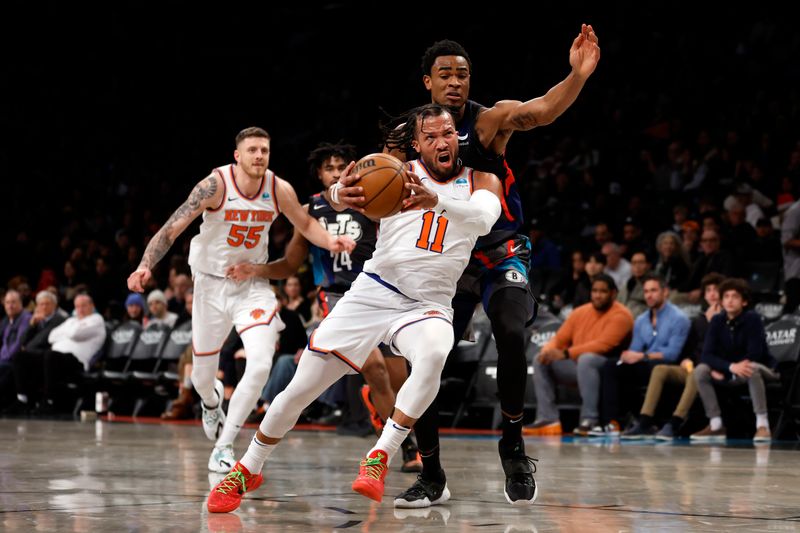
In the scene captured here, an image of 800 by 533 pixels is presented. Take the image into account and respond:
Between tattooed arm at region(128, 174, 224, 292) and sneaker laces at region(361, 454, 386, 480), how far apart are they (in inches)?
85.2

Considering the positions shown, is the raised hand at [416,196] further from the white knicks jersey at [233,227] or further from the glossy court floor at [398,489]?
the white knicks jersey at [233,227]

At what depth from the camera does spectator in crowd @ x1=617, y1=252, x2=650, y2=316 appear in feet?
36.3

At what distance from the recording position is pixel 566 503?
485 cm

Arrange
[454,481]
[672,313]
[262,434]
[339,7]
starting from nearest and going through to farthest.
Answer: [262,434], [454,481], [672,313], [339,7]

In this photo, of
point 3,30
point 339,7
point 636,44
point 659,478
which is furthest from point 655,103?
point 3,30

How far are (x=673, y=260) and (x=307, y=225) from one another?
20.2ft

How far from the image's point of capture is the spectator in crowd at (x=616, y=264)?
11969 millimetres

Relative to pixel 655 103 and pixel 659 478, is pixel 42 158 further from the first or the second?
pixel 659 478

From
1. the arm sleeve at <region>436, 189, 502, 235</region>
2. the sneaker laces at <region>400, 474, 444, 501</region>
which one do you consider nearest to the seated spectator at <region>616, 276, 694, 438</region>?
the sneaker laces at <region>400, 474, 444, 501</region>

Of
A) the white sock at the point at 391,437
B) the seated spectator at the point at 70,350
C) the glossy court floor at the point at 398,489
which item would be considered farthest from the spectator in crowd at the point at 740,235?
the white sock at the point at 391,437

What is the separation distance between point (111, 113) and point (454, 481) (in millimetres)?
18191

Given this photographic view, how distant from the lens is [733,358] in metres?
9.62

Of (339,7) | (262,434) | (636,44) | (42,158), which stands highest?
(339,7)

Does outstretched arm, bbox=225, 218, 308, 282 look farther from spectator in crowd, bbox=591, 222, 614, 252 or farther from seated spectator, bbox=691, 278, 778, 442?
spectator in crowd, bbox=591, 222, 614, 252
